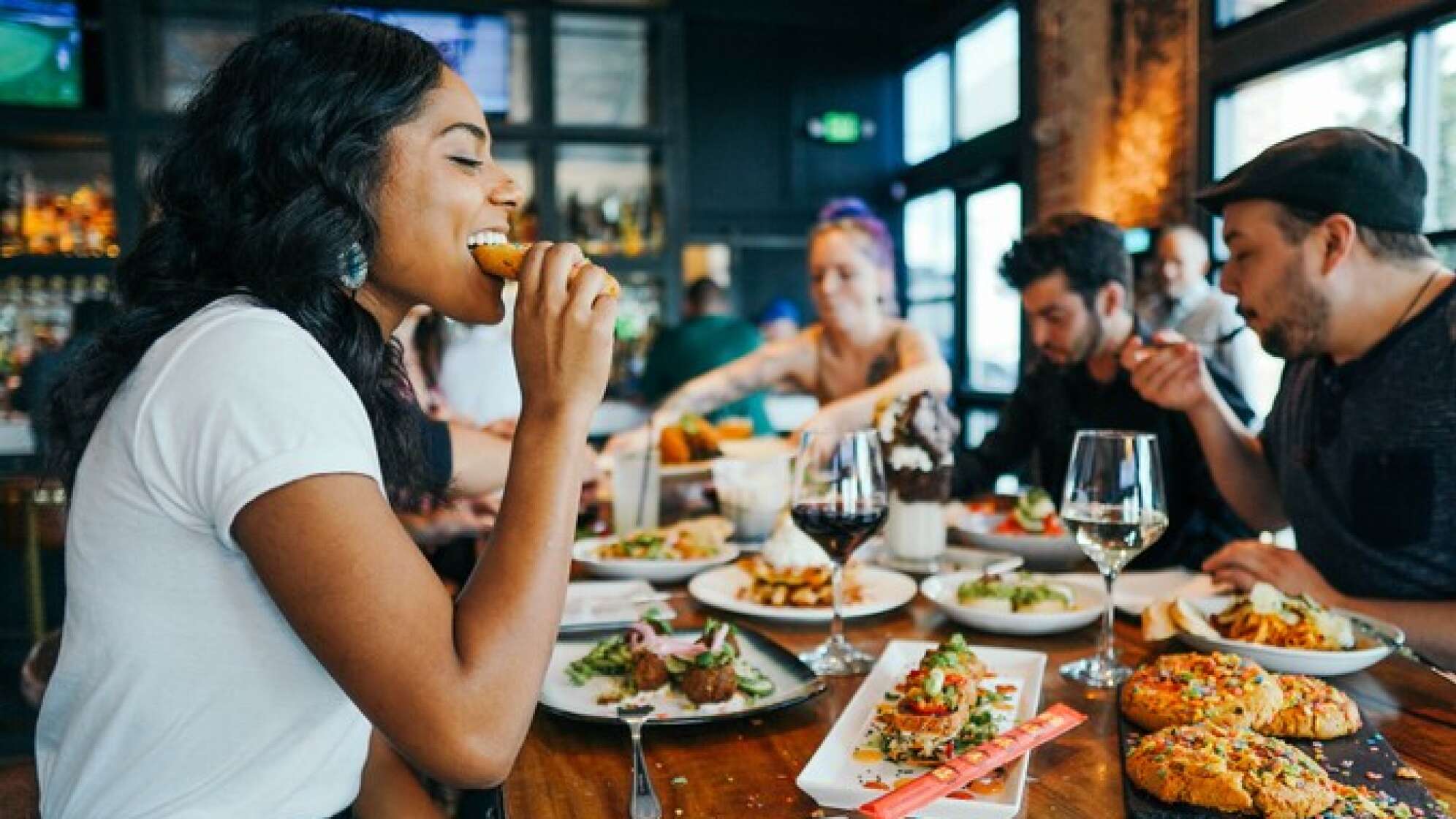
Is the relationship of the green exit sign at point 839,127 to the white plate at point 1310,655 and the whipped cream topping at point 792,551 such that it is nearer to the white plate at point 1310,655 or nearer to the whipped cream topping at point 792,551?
the whipped cream topping at point 792,551

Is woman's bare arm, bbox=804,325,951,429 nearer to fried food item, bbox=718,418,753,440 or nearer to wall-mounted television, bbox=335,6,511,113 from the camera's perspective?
fried food item, bbox=718,418,753,440

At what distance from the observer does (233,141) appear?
1014 mm

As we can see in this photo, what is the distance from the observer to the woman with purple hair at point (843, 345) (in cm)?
324

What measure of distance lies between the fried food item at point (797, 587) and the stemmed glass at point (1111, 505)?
0.39 meters

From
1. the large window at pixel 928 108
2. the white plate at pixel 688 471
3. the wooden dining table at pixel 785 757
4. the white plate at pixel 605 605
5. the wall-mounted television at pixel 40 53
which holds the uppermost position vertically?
the large window at pixel 928 108

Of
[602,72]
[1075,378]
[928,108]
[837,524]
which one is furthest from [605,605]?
[928,108]

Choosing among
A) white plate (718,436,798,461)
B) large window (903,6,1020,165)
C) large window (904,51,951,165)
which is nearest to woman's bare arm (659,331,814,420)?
white plate (718,436,798,461)

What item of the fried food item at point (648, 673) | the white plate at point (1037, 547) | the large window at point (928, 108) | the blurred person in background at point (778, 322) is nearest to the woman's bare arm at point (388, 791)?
the fried food item at point (648, 673)

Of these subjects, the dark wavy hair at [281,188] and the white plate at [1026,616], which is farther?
the white plate at [1026,616]

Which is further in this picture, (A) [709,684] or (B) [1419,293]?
(B) [1419,293]

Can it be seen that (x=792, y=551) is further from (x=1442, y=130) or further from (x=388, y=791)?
(x=1442, y=130)

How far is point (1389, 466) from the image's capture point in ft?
5.69

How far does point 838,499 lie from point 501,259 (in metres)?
0.53

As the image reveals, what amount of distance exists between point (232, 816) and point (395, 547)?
0.34m
